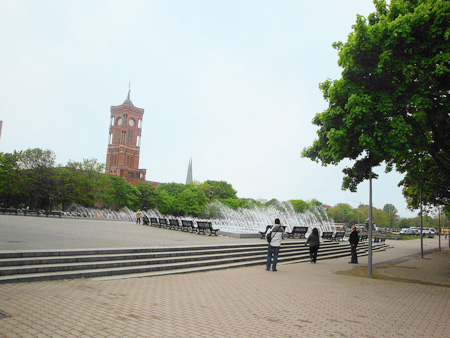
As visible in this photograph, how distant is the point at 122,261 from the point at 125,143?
10125cm

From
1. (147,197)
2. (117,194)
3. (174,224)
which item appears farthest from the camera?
(147,197)

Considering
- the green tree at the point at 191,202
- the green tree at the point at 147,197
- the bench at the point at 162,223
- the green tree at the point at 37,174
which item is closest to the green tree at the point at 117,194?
the green tree at the point at 147,197

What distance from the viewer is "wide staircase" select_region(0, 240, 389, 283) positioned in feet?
25.8

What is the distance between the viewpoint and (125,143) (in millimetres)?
105938

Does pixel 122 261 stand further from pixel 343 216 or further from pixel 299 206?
pixel 343 216

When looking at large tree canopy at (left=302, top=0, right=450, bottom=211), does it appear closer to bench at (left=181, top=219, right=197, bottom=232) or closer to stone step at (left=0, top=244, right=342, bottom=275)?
stone step at (left=0, top=244, right=342, bottom=275)

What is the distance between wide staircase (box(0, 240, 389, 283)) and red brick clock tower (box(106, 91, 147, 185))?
9292cm

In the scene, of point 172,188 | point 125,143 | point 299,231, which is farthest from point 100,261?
point 125,143

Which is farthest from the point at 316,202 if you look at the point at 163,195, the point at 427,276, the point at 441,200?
the point at 427,276

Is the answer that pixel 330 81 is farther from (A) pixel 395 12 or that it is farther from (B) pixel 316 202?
(B) pixel 316 202

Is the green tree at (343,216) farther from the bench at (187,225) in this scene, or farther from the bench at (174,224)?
the bench at (187,225)

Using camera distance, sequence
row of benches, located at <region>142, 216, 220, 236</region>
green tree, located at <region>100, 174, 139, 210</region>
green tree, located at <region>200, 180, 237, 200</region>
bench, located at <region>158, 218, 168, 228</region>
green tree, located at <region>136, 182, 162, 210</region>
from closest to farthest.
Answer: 1. row of benches, located at <region>142, 216, 220, 236</region>
2. bench, located at <region>158, 218, 168, 228</region>
3. green tree, located at <region>100, 174, 139, 210</region>
4. green tree, located at <region>136, 182, 162, 210</region>
5. green tree, located at <region>200, 180, 237, 200</region>

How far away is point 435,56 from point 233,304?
9.76 meters

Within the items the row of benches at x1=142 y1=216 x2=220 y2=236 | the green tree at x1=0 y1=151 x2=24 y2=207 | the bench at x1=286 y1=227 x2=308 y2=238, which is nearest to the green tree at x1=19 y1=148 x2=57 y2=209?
the green tree at x1=0 y1=151 x2=24 y2=207
